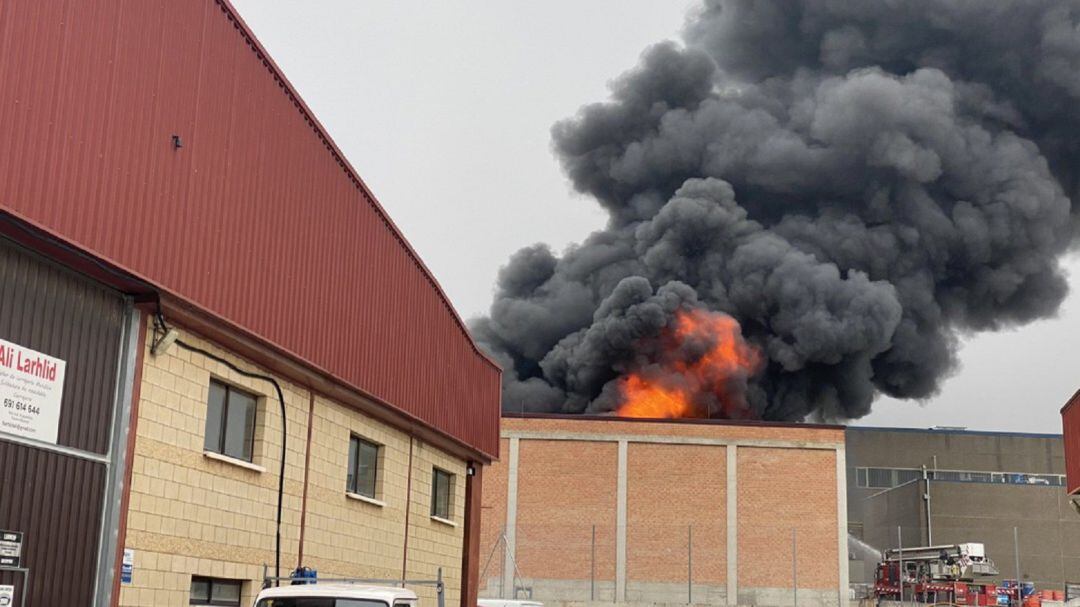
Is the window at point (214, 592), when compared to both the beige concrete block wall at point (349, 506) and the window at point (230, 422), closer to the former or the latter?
the window at point (230, 422)

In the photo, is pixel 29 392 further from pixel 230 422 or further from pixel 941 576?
pixel 941 576

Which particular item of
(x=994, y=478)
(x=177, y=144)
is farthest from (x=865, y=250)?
(x=177, y=144)

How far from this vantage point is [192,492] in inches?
539

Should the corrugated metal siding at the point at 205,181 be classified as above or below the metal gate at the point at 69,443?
above

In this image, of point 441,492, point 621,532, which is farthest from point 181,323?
point 621,532

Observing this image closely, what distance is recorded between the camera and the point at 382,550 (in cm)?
1933

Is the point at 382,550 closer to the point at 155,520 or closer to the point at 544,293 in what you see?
the point at 155,520

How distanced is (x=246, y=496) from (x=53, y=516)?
3.79m

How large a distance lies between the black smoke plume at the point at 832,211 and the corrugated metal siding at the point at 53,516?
129ft

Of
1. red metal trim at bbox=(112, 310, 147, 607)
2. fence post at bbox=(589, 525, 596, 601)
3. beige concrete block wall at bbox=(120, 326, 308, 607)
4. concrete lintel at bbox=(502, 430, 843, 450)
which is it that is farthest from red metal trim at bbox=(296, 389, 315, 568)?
concrete lintel at bbox=(502, 430, 843, 450)

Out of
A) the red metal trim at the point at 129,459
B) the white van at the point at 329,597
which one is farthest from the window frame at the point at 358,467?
the white van at the point at 329,597

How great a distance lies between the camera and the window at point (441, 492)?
22.4 metres

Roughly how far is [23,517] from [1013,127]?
2224 inches

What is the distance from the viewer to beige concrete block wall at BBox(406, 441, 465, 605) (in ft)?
68.7
